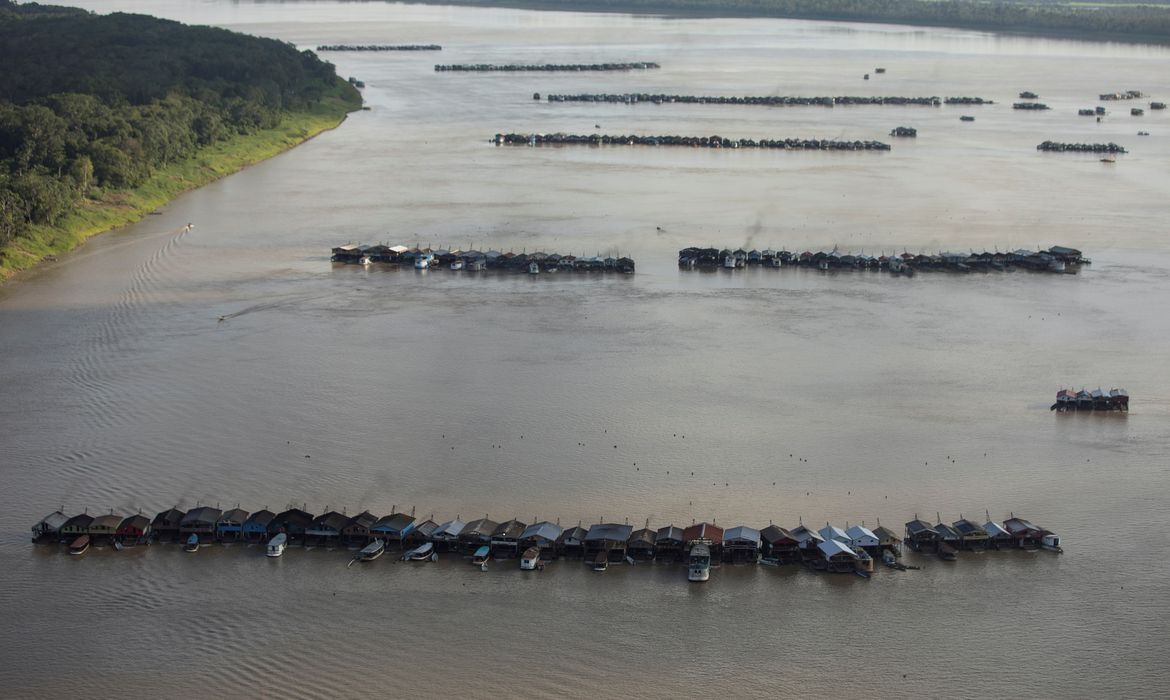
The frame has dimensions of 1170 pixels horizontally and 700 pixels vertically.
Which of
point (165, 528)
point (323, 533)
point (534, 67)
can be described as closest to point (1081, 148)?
point (534, 67)

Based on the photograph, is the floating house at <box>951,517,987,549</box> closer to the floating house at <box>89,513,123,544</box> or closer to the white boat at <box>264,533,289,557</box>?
the white boat at <box>264,533,289,557</box>

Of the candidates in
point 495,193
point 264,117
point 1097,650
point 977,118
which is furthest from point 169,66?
point 1097,650

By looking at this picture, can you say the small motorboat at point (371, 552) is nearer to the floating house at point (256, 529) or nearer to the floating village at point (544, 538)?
the floating village at point (544, 538)

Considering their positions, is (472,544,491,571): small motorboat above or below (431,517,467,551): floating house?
below

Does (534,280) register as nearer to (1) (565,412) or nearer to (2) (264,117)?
(1) (565,412)

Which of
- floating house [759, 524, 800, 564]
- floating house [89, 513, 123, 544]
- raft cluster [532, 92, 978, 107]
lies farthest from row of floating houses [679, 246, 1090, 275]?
raft cluster [532, 92, 978, 107]
